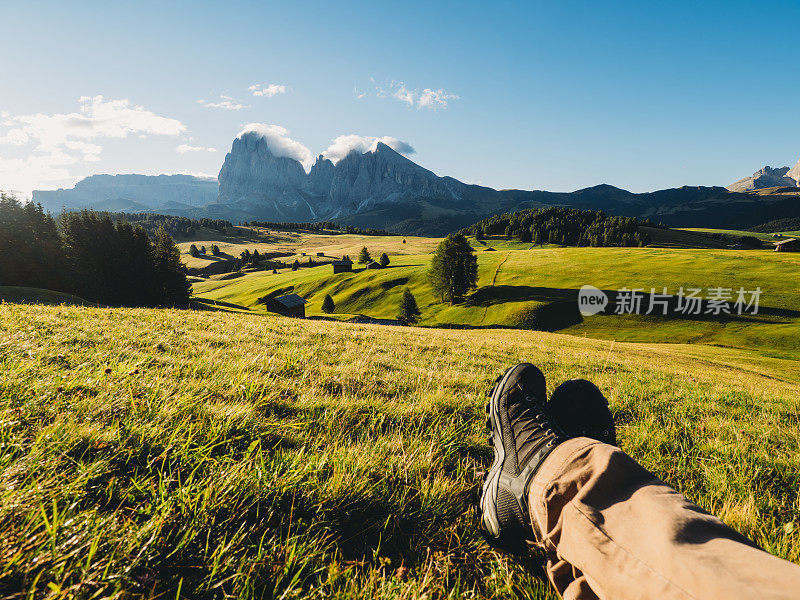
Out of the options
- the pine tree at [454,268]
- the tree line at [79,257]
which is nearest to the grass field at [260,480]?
the tree line at [79,257]

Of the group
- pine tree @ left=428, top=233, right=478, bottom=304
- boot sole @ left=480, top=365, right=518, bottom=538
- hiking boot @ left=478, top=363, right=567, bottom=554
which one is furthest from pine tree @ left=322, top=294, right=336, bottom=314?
boot sole @ left=480, top=365, right=518, bottom=538

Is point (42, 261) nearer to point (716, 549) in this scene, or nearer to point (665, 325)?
point (716, 549)

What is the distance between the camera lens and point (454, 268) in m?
72.3

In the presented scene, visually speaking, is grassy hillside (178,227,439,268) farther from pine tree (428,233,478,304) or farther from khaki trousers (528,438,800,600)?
khaki trousers (528,438,800,600)

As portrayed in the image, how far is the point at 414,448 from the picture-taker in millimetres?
2545

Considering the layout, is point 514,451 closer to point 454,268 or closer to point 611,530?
point 611,530

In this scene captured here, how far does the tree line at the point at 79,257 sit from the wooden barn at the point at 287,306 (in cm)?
2236

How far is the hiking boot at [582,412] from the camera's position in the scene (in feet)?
10.8

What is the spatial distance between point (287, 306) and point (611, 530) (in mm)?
74150

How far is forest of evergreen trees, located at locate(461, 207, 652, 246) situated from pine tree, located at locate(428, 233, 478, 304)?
8315 centimetres

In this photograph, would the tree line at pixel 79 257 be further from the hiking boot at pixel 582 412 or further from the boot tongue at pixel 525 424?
the hiking boot at pixel 582 412

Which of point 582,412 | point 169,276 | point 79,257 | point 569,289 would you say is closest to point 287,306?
point 169,276

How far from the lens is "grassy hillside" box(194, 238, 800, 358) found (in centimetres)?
5203

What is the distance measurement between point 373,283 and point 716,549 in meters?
86.1
